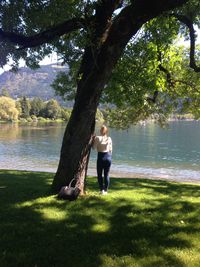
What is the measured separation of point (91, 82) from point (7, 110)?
151 m

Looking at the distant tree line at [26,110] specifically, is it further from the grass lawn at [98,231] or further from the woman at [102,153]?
the grass lawn at [98,231]

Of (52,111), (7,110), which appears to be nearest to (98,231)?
(7,110)

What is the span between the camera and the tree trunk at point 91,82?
10039 millimetres

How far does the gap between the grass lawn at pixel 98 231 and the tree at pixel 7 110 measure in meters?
147

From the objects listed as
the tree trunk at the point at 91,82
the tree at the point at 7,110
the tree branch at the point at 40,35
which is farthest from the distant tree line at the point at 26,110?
the tree trunk at the point at 91,82

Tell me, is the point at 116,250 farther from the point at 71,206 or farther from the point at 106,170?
the point at 106,170

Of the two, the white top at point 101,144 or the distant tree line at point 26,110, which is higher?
the distant tree line at point 26,110

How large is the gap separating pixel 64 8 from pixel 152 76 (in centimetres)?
520

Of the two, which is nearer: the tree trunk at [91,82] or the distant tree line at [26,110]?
the tree trunk at [91,82]

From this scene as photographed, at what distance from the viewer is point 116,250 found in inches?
272

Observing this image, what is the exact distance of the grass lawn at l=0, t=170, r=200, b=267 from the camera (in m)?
6.52

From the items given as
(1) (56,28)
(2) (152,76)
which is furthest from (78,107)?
(2) (152,76)

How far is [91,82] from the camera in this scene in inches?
411

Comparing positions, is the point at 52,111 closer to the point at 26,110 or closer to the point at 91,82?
the point at 26,110
